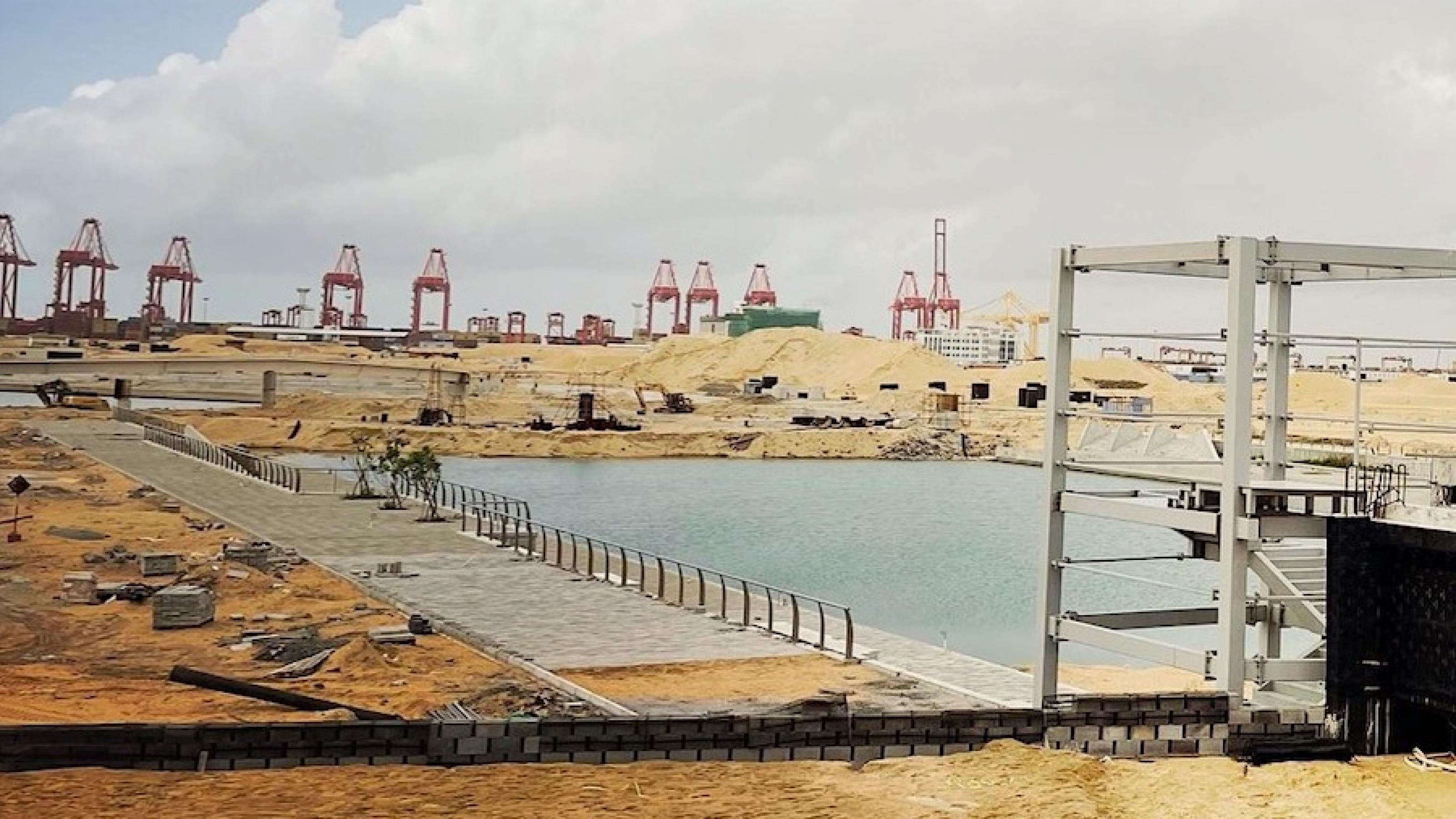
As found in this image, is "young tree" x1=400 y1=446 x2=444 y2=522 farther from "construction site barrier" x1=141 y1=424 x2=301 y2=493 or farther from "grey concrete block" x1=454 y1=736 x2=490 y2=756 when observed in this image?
"grey concrete block" x1=454 y1=736 x2=490 y2=756

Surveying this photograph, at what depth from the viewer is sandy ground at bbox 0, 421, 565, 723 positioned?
11641mm

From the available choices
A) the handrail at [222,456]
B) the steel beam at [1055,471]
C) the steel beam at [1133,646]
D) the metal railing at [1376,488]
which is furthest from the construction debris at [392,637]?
the handrail at [222,456]

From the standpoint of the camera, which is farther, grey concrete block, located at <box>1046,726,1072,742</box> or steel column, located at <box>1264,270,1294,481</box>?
steel column, located at <box>1264,270,1294,481</box>

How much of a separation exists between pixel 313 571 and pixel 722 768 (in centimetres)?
1168

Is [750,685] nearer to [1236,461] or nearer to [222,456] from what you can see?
[1236,461]

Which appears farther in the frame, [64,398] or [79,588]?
[64,398]

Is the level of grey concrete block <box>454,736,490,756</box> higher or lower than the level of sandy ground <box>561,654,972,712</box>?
higher

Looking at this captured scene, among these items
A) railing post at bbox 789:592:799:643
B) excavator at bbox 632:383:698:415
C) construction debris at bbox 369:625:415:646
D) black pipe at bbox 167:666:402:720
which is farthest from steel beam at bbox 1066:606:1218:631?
excavator at bbox 632:383:698:415

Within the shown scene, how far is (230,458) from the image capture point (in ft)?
126

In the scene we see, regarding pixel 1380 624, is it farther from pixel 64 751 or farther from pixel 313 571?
pixel 313 571

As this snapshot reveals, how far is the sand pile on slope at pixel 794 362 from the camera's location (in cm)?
11338

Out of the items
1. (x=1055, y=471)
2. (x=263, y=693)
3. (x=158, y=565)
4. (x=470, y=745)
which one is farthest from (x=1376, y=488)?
(x=158, y=565)

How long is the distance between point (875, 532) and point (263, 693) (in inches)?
976

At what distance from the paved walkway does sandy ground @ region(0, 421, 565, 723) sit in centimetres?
82
